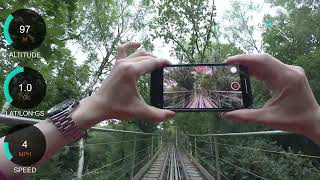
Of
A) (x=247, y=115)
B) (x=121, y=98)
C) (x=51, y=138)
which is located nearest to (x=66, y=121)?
(x=51, y=138)

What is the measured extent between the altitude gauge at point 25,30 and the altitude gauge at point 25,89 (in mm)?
268

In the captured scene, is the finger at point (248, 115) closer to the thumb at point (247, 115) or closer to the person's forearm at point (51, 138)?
the thumb at point (247, 115)

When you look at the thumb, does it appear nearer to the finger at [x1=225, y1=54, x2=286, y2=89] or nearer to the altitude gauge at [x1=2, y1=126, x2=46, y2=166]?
the finger at [x1=225, y1=54, x2=286, y2=89]

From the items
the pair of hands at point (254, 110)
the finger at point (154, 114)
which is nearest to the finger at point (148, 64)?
the pair of hands at point (254, 110)

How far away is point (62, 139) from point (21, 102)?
39cm

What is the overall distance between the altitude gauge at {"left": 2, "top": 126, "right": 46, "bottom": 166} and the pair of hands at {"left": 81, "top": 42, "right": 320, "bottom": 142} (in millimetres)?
144

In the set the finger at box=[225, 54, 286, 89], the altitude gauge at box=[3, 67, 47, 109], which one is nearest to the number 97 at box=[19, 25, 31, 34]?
the altitude gauge at box=[3, 67, 47, 109]

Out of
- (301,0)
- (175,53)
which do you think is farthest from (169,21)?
(301,0)

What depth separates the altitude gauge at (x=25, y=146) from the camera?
0.81 metres

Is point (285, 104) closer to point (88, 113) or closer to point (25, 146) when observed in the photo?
point (88, 113)

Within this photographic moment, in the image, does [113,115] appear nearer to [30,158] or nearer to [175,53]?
[30,158]

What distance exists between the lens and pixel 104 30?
1380 centimetres

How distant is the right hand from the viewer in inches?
37.5

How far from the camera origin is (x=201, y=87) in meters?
1.21
